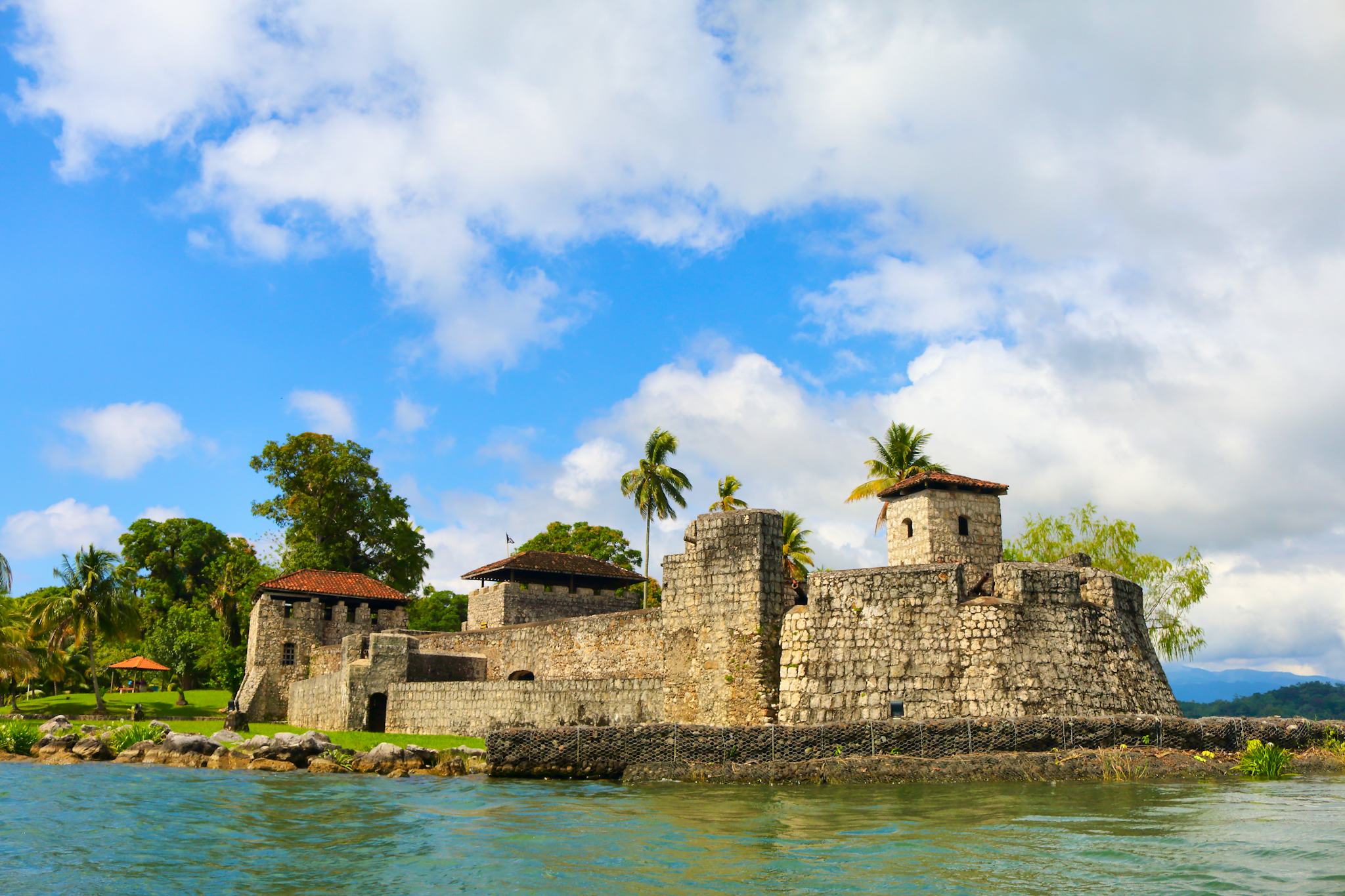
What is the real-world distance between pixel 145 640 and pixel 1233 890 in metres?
56.2

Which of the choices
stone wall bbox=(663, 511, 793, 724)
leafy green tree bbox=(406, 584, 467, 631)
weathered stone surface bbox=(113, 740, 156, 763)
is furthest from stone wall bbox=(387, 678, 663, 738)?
leafy green tree bbox=(406, 584, 467, 631)

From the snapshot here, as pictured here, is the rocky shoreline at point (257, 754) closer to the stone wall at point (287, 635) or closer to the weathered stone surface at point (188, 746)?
the weathered stone surface at point (188, 746)

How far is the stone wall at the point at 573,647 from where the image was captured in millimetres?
27469

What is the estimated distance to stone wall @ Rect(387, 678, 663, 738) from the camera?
78.1 feet

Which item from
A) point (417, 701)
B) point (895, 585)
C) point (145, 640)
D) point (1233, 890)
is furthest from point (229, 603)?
point (1233, 890)

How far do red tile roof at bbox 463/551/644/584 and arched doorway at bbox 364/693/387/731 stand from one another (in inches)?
440

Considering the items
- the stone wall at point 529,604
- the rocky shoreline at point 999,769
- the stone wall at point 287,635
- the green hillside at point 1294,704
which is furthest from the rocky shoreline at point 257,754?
the green hillside at point 1294,704

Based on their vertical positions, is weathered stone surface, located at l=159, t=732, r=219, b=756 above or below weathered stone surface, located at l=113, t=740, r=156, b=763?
above

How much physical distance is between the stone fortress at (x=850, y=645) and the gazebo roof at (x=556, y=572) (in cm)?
1138

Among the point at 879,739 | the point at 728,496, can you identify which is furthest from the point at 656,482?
the point at 879,739

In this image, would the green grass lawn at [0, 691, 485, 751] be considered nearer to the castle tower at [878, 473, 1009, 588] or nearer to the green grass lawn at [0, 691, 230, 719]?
the green grass lawn at [0, 691, 230, 719]

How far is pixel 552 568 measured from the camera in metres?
41.3

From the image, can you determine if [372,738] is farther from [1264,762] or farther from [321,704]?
[1264,762]

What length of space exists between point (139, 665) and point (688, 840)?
43.2 meters
